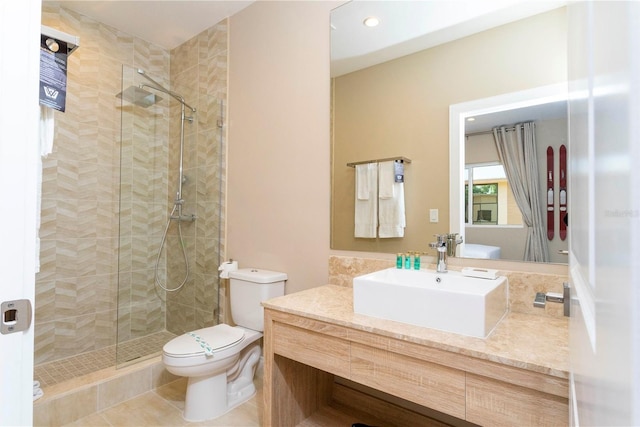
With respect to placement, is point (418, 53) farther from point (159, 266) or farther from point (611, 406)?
point (159, 266)

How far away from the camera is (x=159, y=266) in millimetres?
2803

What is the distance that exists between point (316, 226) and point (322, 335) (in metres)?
0.83

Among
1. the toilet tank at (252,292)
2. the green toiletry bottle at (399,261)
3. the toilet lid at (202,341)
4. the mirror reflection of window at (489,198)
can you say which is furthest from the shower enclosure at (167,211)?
the mirror reflection of window at (489,198)

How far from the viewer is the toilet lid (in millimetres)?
1779

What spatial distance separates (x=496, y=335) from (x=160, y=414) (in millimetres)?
1874

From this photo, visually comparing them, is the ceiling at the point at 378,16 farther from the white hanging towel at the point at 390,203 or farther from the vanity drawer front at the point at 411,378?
the vanity drawer front at the point at 411,378

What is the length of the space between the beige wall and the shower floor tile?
2.98 feet

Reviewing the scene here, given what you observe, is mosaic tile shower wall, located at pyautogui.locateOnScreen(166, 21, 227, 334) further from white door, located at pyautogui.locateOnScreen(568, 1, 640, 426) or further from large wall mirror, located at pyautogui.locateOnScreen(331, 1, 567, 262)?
white door, located at pyautogui.locateOnScreen(568, 1, 640, 426)

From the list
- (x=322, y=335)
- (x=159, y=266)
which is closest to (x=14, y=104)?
(x=322, y=335)

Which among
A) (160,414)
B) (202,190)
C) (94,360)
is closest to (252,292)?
(160,414)

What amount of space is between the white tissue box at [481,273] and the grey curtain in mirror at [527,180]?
0.52 feet

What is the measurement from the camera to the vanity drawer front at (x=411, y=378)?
1079 mm

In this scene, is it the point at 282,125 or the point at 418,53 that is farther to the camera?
the point at 282,125

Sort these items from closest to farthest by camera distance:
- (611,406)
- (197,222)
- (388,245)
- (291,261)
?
(611,406)
(388,245)
(291,261)
(197,222)
